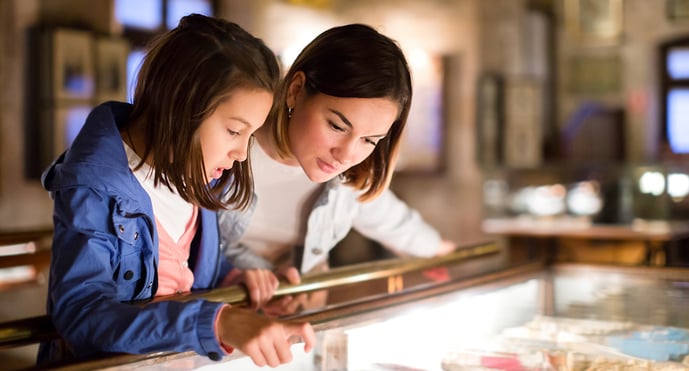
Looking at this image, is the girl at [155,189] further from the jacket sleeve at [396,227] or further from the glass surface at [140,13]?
the glass surface at [140,13]

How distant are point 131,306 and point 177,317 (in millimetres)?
72

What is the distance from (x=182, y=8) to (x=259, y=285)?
5.39 metres

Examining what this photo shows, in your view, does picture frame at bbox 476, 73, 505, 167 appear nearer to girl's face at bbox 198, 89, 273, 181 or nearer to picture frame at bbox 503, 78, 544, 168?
picture frame at bbox 503, 78, 544, 168

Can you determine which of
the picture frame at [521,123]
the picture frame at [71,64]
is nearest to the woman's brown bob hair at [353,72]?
the picture frame at [71,64]

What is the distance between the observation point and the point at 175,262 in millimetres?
1376

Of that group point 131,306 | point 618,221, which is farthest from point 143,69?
point 618,221

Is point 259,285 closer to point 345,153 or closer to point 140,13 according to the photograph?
point 345,153

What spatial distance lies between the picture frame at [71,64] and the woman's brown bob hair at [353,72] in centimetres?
426

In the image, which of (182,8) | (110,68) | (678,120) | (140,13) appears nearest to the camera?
(110,68)

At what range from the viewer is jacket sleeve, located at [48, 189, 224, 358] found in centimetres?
102

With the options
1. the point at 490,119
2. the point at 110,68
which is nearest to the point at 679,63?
the point at 490,119

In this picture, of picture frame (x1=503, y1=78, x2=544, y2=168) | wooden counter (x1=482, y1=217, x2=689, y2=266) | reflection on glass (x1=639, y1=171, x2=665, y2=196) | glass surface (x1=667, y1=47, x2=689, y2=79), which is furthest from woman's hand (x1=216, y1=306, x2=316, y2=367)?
glass surface (x1=667, y1=47, x2=689, y2=79)

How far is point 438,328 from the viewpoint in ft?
5.02

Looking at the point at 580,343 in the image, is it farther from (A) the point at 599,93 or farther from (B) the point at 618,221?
(A) the point at 599,93
